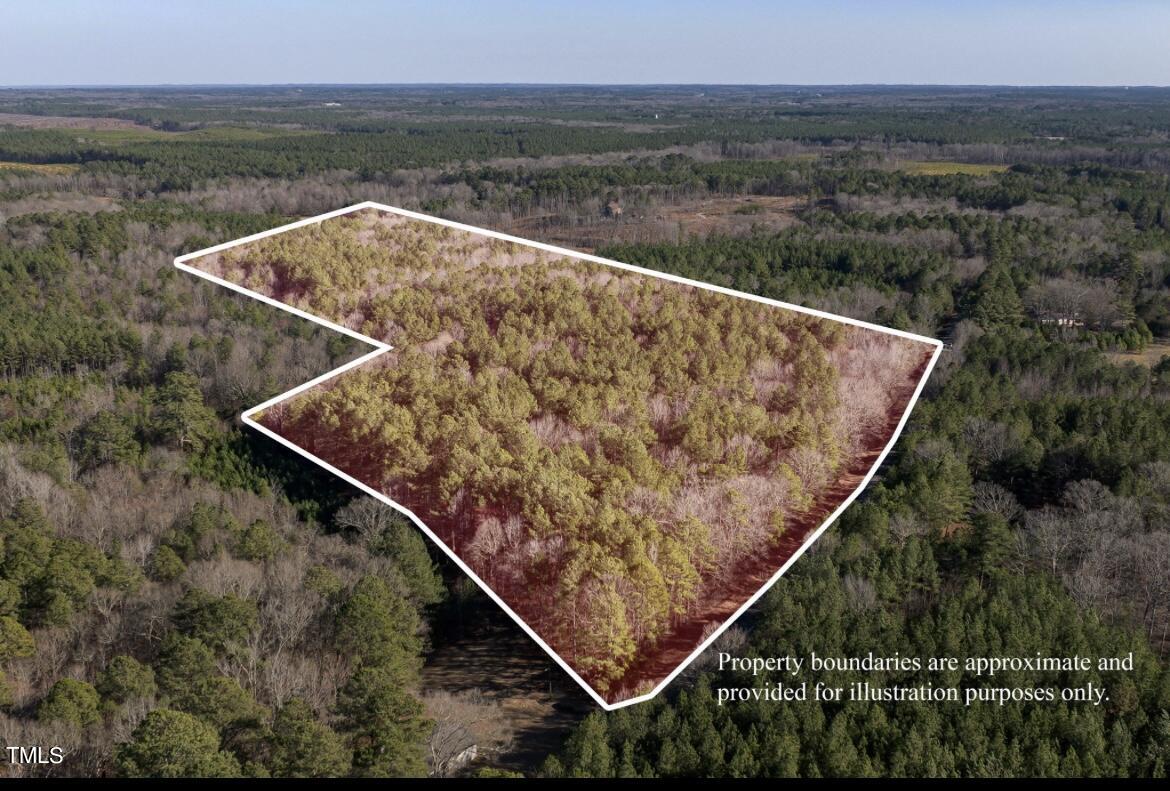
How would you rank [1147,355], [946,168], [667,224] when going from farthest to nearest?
1. [946,168]
2. [667,224]
3. [1147,355]

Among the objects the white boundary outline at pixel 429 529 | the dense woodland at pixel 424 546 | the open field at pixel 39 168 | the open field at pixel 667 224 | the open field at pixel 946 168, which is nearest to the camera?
the white boundary outline at pixel 429 529

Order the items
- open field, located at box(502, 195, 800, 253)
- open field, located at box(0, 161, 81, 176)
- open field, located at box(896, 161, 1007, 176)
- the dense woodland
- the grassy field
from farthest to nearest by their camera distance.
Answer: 1. the grassy field
2. open field, located at box(896, 161, 1007, 176)
3. open field, located at box(0, 161, 81, 176)
4. open field, located at box(502, 195, 800, 253)
5. the dense woodland

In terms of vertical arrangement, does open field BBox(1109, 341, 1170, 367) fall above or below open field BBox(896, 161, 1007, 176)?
below

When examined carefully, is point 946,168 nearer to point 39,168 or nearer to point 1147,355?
point 1147,355

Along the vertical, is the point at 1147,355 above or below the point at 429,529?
below

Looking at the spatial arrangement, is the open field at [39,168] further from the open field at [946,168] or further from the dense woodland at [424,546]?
the open field at [946,168]

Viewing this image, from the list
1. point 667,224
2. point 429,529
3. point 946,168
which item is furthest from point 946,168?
point 429,529

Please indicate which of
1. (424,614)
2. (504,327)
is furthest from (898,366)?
(424,614)

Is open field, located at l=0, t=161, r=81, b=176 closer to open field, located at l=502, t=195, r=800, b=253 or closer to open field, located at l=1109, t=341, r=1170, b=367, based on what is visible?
open field, located at l=502, t=195, r=800, b=253

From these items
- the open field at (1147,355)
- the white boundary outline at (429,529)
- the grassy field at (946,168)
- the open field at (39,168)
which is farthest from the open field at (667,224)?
the white boundary outline at (429,529)

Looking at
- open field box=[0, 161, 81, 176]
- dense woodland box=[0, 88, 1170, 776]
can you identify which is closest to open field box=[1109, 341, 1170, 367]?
dense woodland box=[0, 88, 1170, 776]
